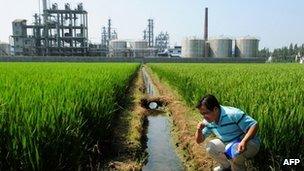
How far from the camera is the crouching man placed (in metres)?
3.56

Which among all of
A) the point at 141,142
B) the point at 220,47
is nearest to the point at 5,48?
the point at 220,47

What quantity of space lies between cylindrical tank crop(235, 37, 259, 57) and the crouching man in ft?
190

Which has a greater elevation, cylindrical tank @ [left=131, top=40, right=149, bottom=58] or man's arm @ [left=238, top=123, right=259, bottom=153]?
cylindrical tank @ [left=131, top=40, right=149, bottom=58]

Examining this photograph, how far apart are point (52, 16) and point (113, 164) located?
50.7m

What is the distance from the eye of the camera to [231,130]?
3.76 meters

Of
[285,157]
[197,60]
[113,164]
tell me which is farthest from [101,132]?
[197,60]

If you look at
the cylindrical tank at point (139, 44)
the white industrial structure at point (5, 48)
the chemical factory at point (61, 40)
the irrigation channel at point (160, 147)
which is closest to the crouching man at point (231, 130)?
the irrigation channel at point (160, 147)

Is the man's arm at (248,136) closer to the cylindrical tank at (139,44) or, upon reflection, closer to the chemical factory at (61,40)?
the chemical factory at (61,40)

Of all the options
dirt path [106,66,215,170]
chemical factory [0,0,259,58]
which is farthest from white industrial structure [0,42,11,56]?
dirt path [106,66,215,170]

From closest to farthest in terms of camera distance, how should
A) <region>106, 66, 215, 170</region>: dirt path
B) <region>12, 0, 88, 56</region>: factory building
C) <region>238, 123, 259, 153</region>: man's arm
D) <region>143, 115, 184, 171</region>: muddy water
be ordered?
<region>238, 123, 259, 153</region>: man's arm → <region>106, 66, 215, 170</region>: dirt path → <region>143, 115, 184, 171</region>: muddy water → <region>12, 0, 88, 56</region>: factory building

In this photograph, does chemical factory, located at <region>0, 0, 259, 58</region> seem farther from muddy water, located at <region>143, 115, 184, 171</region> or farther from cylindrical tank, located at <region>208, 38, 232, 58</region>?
muddy water, located at <region>143, 115, 184, 171</region>

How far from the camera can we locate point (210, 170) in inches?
177

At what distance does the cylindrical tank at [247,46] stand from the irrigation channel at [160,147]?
175ft

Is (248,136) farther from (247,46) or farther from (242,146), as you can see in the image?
(247,46)
